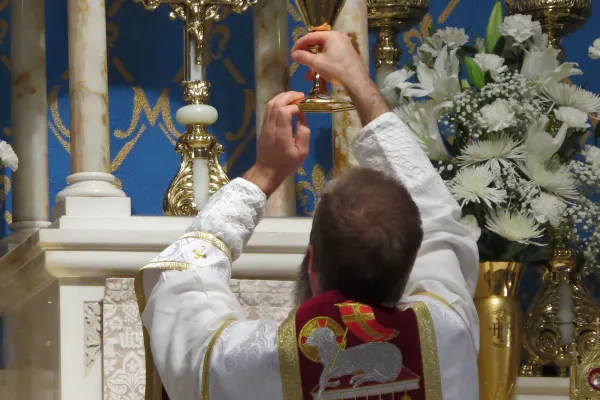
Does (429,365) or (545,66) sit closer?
(429,365)

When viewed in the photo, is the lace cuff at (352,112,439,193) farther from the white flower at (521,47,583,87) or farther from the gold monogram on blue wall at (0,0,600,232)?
the gold monogram on blue wall at (0,0,600,232)

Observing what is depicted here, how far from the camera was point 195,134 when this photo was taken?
356cm

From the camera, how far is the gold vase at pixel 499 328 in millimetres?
3369

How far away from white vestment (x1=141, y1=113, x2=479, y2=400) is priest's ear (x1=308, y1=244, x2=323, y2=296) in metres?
0.07

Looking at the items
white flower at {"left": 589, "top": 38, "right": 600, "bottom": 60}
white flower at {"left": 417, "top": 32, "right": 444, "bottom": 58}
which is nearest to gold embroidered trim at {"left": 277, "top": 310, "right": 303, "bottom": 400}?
white flower at {"left": 417, "top": 32, "right": 444, "bottom": 58}

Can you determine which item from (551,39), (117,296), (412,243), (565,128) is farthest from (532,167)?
(412,243)

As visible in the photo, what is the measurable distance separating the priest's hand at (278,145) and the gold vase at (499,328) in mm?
1171

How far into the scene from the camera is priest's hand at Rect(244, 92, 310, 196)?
2.27m

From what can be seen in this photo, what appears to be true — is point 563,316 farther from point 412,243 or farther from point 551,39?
point 412,243

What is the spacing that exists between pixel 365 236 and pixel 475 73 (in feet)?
6.12

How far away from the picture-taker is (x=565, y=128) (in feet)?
12.2

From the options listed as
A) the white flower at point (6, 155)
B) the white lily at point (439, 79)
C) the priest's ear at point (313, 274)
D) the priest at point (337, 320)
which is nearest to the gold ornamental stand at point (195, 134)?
the white flower at point (6, 155)

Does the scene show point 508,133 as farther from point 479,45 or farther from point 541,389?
point 541,389

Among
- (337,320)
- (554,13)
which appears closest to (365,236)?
(337,320)
